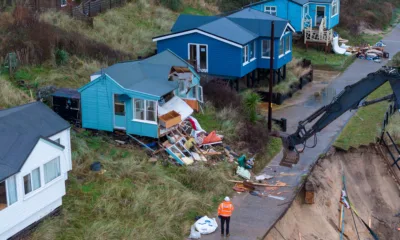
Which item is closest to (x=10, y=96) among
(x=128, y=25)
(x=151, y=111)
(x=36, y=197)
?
(x=151, y=111)

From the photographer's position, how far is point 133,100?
25.1 meters

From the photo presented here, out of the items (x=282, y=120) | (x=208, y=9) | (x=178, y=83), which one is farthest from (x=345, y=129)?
(x=208, y=9)

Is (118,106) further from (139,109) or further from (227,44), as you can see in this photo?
(227,44)

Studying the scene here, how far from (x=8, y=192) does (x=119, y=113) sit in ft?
30.2

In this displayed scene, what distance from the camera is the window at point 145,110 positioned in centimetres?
2504

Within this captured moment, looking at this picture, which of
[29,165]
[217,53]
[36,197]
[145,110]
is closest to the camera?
[29,165]

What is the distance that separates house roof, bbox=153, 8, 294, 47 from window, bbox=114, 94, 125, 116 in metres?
10.0

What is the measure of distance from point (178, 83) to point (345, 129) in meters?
8.88

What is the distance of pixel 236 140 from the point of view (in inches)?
1094

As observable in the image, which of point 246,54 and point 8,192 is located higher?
point 8,192

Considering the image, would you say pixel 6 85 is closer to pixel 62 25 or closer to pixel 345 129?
pixel 62 25

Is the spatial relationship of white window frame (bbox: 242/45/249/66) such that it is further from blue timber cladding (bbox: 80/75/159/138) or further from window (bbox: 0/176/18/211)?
window (bbox: 0/176/18/211)

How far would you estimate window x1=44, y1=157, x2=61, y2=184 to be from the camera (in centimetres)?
1853

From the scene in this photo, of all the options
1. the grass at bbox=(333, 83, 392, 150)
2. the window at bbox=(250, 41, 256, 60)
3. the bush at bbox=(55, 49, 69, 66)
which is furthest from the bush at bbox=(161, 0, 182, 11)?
the grass at bbox=(333, 83, 392, 150)
